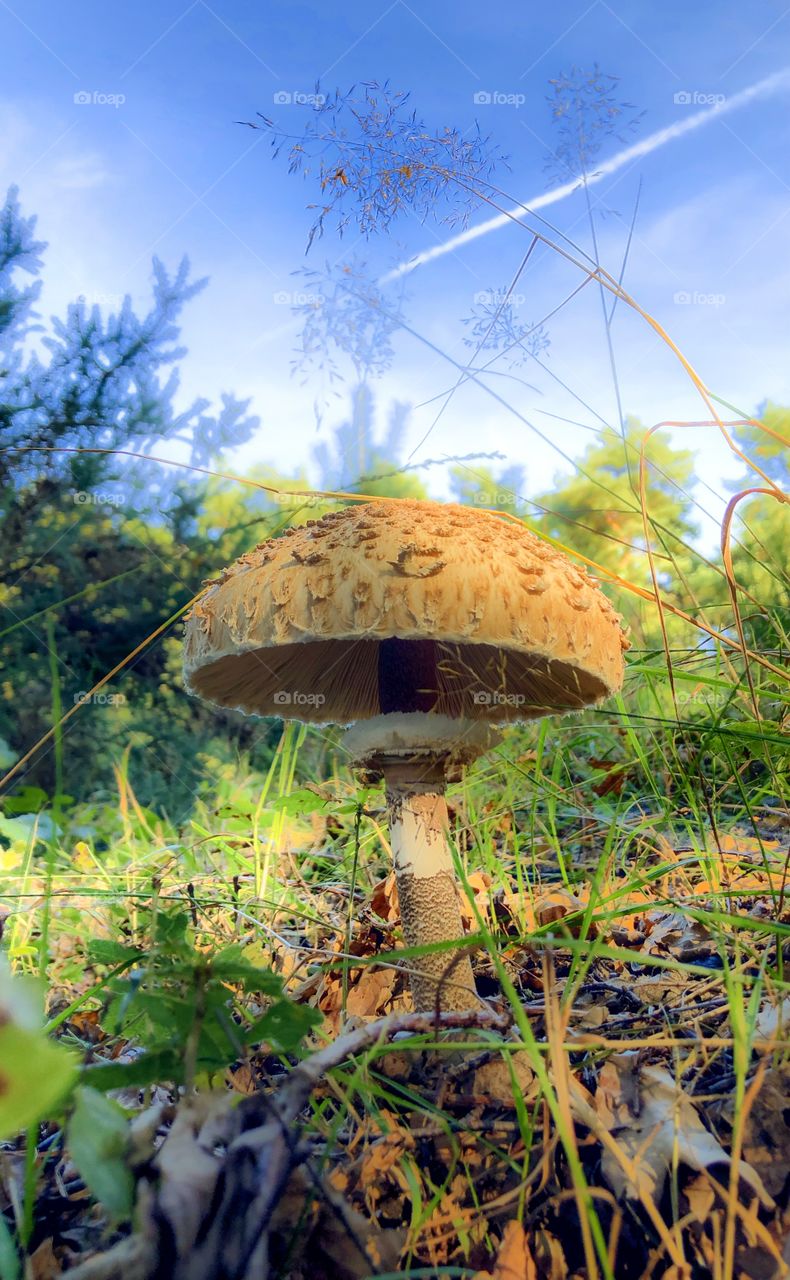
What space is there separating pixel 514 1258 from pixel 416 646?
141cm

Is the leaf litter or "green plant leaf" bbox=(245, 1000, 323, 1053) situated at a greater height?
"green plant leaf" bbox=(245, 1000, 323, 1053)

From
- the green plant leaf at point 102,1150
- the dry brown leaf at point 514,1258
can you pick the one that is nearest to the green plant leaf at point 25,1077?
the green plant leaf at point 102,1150

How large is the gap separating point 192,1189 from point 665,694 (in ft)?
13.1

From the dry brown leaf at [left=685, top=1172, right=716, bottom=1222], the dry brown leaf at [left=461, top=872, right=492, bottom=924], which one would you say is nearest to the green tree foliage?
the dry brown leaf at [left=461, top=872, right=492, bottom=924]

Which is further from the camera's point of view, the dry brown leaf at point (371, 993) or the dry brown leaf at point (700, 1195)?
the dry brown leaf at point (371, 993)

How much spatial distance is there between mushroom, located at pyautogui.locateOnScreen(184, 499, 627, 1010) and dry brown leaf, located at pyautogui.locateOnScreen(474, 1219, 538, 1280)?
375 mm

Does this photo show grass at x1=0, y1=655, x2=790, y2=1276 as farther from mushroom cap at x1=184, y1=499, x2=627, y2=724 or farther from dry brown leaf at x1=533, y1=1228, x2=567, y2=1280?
mushroom cap at x1=184, y1=499, x2=627, y2=724

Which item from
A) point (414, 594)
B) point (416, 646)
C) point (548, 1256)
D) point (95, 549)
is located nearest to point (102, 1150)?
point (548, 1256)

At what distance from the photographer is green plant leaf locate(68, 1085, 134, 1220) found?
3.27ft

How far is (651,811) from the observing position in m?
4.03

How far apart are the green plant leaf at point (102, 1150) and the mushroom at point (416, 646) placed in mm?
539

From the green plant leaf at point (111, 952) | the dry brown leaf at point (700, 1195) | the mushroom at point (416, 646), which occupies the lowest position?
the dry brown leaf at point (700, 1195)

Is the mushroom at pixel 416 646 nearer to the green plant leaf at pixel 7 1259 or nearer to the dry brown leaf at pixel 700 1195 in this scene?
the dry brown leaf at pixel 700 1195

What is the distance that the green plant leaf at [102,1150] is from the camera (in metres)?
1.00
